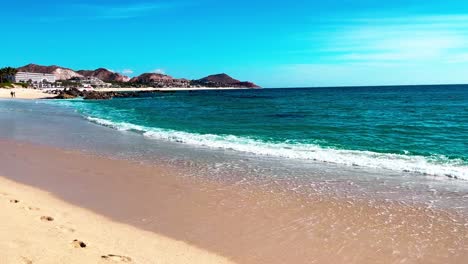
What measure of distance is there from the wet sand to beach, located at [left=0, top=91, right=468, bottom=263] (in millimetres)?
20

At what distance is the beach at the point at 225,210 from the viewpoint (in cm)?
565

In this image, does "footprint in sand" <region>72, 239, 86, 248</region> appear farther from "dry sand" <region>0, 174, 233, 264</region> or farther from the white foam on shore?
the white foam on shore

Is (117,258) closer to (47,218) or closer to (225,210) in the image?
(47,218)

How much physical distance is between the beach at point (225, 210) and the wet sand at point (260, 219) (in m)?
0.02

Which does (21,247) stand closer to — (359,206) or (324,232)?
(324,232)

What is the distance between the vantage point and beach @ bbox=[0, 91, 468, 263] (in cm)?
565

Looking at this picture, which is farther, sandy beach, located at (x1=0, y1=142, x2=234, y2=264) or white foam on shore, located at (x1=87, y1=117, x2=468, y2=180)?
white foam on shore, located at (x1=87, y1=117, x2=468, y2=180)

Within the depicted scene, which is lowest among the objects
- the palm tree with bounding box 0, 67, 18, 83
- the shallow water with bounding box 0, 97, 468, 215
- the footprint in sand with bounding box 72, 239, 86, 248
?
the shallow water with bounding box 0, 97, 468, 215

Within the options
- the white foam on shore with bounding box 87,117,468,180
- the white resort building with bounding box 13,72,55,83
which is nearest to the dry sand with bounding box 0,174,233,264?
the white foam on shore with bounding box 87,117,468,180

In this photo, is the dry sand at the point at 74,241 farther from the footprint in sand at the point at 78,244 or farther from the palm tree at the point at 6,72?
the palm tree at the point at 6,72

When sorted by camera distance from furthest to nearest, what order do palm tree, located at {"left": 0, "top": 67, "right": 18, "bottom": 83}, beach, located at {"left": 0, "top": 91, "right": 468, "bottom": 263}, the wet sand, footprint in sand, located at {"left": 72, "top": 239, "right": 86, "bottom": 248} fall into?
palm tree, located at {"left": 0, "top": 67, "right": 18, "bottom": 83}, the wet sand, beach, located at {"left": 0, "top": 91, "right": 468, "bottom": 263}, footprint in sand, located at {"left": 72, "top": 239, "right": 86, "bottom": 248}

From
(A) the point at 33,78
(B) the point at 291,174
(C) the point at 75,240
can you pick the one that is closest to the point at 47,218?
(C) the point at 75,240

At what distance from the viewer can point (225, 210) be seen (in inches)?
308

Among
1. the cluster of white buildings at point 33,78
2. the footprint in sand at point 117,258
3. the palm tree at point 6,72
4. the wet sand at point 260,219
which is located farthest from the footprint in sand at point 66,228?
the cluster of white buildings at point 33,78
